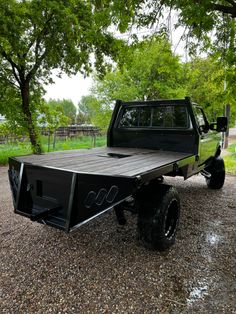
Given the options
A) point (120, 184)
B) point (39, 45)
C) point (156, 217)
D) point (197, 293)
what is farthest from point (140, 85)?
point (197, 293)

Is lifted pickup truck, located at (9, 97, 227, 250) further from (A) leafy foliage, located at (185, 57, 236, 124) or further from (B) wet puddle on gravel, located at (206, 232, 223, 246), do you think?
(A) leafy foliage, located at (185, 57, 236, 124)

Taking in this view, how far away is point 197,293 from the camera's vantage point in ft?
6.81

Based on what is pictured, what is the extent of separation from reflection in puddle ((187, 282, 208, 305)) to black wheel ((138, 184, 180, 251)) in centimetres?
56

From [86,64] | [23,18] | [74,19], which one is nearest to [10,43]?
[23,18]

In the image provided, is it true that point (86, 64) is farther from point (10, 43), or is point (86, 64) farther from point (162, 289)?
point (162, 289)

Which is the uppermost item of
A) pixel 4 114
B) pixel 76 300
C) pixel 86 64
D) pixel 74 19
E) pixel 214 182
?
pixel 74 19

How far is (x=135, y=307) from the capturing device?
6.25 ft

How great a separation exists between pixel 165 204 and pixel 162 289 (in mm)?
819

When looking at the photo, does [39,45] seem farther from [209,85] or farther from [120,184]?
[209,85]

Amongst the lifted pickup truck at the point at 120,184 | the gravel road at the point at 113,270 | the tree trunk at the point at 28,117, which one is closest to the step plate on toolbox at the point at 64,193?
the lifted pickup truck at the point at 120,184

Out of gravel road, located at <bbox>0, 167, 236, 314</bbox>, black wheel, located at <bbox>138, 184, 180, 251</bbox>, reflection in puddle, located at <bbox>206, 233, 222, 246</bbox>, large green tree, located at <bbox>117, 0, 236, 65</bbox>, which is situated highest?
large green tree, located at <bbox>117, 0, 236, 65</bbox>

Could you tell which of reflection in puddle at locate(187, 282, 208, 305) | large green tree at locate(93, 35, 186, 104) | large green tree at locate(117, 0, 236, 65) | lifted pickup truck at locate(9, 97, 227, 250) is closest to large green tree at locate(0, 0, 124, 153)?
large green tree at locate(117, 0, 236, 65)

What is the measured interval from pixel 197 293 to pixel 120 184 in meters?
1.22

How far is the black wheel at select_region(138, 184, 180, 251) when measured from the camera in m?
2.46
